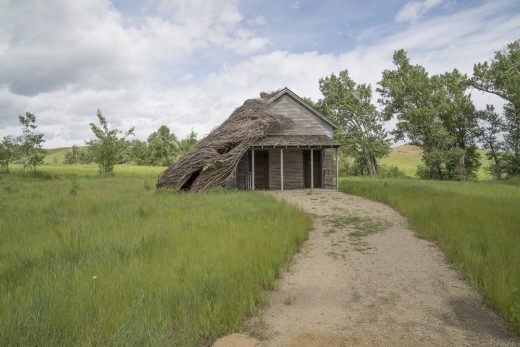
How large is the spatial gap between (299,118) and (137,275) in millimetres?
18708

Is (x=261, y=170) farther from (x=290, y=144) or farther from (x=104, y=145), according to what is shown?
(x=104, y=145)

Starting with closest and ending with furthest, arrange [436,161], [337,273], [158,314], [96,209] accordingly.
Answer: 1. [158,314]
2. [337,273]
3. [96,209]
4. [436,161]

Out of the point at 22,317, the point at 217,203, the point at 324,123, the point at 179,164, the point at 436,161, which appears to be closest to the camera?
the point at 22,317

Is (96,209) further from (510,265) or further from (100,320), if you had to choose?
(510,265)

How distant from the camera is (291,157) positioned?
21.8 m

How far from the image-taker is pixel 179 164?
17.8m

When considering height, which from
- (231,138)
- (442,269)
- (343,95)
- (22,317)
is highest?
(343,95)

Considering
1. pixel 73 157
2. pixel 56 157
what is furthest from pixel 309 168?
pixel 56 157

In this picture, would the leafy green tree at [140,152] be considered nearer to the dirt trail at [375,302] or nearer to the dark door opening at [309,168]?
the dark door opening at [309,168]

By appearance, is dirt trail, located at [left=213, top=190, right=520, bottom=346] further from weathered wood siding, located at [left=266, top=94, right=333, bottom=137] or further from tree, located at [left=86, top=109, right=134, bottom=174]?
tree, located at [left=86, top=109, right=134, bottom=174]

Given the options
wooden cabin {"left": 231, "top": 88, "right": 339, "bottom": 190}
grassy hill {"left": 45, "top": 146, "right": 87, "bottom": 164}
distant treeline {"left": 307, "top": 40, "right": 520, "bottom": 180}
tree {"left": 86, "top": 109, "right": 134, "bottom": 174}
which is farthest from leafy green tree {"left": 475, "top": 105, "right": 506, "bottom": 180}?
grassy hill {"left": 45, "top": 146, "right": 87, "bottom": 164}

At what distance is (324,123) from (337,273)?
17.7 m

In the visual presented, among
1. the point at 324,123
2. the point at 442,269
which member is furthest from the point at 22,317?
the point at 324,123

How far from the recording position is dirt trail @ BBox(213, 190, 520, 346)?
355 cm
